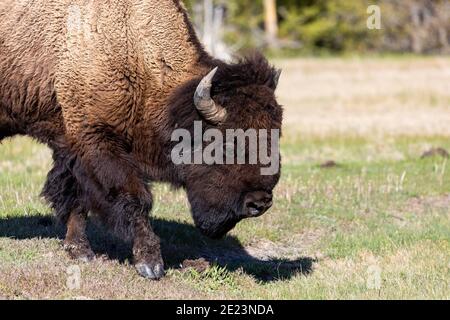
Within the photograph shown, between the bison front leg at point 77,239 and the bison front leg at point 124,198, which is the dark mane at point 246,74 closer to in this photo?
the bison front leg at point 124,198

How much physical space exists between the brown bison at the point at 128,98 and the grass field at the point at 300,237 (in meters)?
0.56

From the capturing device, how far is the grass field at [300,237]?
25.2 ft

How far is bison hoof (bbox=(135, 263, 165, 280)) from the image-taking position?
8.02 m

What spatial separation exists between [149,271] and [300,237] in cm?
270

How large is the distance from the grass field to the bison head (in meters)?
0.73

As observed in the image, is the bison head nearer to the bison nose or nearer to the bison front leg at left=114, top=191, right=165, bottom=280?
the bison nose

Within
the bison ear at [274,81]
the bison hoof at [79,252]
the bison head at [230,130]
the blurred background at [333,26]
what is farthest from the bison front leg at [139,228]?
the blurred background at [333,26]

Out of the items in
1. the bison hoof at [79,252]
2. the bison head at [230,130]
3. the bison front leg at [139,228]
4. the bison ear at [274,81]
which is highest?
the bison ear at [274,81]

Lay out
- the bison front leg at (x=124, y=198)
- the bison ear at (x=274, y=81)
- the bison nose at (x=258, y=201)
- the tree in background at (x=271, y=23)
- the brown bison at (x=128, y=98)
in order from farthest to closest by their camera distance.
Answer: the tree in background at (x=271, y=23), the bison front leg at (x=124, y=198), the bison ear at (x=274, y=81), the brown bison at (x=128, y=98), the bison nose at (x=258, y=201)

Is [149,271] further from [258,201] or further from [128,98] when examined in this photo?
[128,98]

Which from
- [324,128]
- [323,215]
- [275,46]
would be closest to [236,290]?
[323,215]

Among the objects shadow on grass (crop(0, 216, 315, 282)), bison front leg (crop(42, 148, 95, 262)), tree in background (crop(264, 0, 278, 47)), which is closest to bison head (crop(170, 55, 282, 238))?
shadow on grass (crop(0, 216, 315, 282))

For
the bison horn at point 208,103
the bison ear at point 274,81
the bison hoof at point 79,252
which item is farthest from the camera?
the bison hoof at point 79,252

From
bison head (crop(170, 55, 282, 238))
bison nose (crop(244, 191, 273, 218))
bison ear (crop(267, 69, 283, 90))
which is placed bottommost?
bison nose (crop(244, 191, 273, 218))
